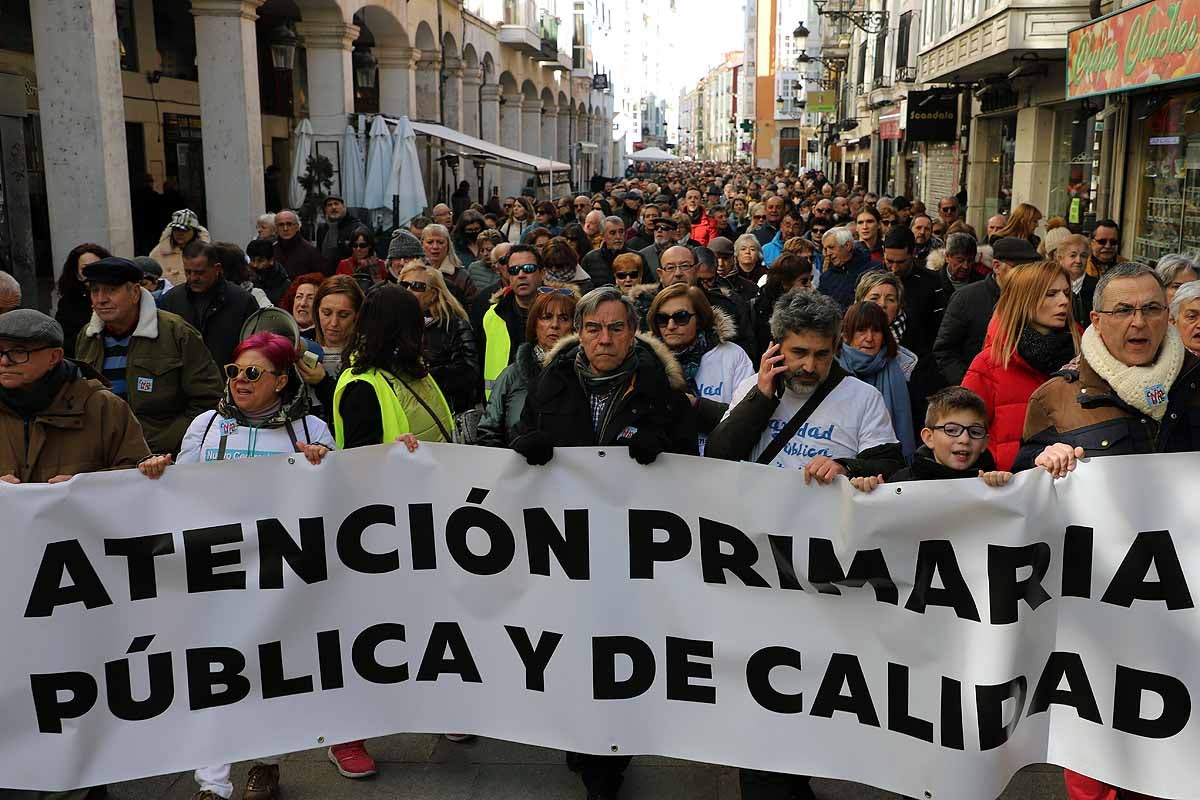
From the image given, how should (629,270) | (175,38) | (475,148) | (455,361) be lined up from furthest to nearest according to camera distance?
1. (475,148)
2. (175,38)
3. (629,270)
4. (455,361)

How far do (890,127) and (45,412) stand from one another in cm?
3395

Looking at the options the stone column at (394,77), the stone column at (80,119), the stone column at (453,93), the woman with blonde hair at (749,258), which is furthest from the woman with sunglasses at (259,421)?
the stone column at (453,93)

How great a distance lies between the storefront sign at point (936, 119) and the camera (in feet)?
86.0

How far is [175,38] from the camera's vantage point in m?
19.3

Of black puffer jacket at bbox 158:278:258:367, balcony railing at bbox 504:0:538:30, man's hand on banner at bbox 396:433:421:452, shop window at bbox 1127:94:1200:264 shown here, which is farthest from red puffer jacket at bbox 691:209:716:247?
balcony railing at bbox 504:0:538:30

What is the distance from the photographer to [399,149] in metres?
17.0

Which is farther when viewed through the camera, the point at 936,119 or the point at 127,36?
the point at 936,119

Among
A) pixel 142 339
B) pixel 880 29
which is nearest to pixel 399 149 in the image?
pixel 142 339

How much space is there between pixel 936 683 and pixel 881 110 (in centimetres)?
3767

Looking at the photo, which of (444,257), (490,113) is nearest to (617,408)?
(444,257)

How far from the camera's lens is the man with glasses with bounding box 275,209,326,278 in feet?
32.5

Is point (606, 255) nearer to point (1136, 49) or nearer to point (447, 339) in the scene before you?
point (447, 339)

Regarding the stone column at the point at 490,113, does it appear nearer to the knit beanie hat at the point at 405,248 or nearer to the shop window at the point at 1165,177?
the shop window at the point at 1165,177

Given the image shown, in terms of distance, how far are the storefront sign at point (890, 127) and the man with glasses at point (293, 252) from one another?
2594 cm
